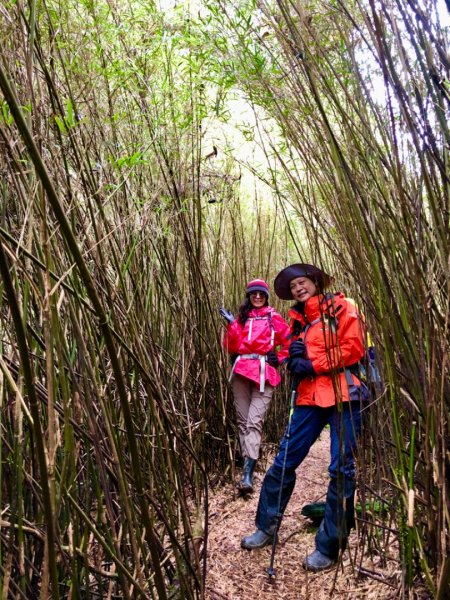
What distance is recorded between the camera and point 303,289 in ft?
8.38

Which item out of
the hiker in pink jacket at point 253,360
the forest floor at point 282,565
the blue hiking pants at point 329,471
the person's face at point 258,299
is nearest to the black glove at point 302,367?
the blue hiking pants at point 329,471

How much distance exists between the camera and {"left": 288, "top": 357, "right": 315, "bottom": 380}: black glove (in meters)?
2.41

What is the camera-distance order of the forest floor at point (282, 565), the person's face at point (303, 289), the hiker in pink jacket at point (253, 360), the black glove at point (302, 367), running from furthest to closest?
the hiker in pink jacket at point (253, 360) → the person's face at point (303, 289) → the black glove at point (302, 367) → the forest floor at point (282, 565)

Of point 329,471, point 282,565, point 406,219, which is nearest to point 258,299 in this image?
point 329,471

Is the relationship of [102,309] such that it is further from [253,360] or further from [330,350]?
[253,360]

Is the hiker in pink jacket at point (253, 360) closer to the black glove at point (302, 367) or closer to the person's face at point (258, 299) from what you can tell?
the person's face at point (258, 299)

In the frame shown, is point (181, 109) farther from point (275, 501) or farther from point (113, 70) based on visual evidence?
point (275, 501)

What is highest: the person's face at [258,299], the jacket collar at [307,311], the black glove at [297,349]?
the person's face at [258,299]

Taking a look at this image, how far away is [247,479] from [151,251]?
176 cm

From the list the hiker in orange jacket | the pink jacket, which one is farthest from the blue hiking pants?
the pink jacket

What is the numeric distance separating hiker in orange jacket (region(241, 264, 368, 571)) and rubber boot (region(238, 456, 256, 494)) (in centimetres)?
67

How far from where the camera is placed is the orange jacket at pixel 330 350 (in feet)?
7.40

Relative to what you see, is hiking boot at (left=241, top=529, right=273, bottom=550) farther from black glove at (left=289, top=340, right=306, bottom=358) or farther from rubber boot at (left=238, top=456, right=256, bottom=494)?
black glove at (left=289, top=340, right=306, bottom=358)

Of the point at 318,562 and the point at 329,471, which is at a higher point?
the point at 329,471
